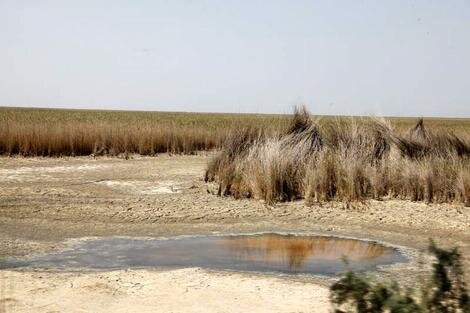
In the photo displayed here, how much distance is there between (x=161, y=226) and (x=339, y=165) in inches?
158

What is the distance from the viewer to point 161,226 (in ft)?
29.4

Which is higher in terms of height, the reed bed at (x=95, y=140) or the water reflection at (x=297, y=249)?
the reed bed at (x=95, y=140)

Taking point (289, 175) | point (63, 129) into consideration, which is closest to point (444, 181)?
point (289, 175)

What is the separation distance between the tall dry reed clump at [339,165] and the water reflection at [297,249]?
2385 mm

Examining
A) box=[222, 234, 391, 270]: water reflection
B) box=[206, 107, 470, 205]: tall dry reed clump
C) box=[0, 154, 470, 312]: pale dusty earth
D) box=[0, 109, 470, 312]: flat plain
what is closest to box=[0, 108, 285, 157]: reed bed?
box=[0, 109, 470, 312]: flat plain

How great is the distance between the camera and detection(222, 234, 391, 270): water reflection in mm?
7175

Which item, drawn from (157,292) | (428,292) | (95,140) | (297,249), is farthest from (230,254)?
(95,140)

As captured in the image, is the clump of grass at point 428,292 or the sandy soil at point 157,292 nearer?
the clump of grass at point 428,292

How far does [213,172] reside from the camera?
42.1 feet

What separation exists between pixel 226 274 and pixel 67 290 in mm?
1729

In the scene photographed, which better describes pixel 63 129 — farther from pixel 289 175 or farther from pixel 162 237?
pixel 162 237

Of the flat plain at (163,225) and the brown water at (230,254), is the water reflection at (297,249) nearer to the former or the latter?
the brown water at (230,254)

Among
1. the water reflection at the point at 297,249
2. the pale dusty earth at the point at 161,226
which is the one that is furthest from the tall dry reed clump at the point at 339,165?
the water reflection at the point at 297,249

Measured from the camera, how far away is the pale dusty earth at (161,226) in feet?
17.5
